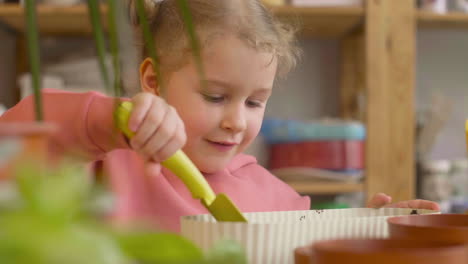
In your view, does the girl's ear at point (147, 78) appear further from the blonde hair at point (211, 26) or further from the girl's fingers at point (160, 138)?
the girl's fingers at point (160, 138)

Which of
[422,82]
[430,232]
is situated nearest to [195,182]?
[430,232]

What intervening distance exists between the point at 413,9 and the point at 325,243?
6.11 ft

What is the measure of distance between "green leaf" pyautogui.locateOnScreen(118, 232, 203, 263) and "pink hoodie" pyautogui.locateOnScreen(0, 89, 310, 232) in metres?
0.36

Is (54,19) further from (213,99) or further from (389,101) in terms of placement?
(213,99)

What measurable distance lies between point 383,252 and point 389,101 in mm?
1824

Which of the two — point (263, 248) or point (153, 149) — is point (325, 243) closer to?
point (263, 248)

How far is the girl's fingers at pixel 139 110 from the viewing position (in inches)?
20.9

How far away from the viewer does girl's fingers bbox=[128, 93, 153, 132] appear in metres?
0.53

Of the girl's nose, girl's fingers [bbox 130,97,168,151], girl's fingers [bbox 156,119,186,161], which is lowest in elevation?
girl's fingers [bbox 156,119,186,161]

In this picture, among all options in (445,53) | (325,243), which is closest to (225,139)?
(325,243)

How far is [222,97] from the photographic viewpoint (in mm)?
1010

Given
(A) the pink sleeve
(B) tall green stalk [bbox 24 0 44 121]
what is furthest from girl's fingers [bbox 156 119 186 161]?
(B) tall green stalk [bbox 24 0 44 121]

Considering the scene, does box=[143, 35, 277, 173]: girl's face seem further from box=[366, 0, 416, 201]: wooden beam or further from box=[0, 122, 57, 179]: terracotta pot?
box=[366, 0, 416, 201]: wooden beam

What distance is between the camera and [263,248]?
433mm
